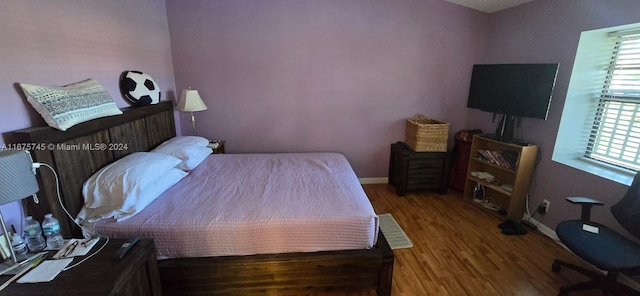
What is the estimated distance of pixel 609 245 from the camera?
65.0 inches

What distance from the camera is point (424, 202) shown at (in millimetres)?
3078

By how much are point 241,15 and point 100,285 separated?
270 cm

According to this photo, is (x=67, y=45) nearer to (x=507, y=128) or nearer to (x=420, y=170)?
(x=420, y=170)

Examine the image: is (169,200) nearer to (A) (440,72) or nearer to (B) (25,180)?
(B) (25,180)

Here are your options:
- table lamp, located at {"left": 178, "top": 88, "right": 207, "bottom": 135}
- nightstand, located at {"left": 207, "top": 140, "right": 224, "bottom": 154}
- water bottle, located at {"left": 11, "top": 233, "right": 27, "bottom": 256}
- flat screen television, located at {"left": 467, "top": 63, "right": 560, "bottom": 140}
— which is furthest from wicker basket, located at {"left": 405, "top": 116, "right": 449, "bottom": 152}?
water bottle, located at {"left": 11, "top": 233, "right": 27, "bottom": 256}

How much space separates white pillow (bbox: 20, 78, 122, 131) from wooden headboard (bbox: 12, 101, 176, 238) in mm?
48

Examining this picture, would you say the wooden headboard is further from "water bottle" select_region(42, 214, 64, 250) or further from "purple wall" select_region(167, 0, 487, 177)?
"purple wall" select_region(167, 0, 487, 177)

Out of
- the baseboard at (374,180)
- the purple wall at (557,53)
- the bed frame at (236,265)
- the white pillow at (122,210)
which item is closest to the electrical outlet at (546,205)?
the purple wall at (557,53)

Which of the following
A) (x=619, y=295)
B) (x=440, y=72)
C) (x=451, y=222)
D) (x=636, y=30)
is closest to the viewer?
(x=619, y=295)

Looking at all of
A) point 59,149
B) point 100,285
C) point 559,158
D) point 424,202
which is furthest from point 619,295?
point 59,149

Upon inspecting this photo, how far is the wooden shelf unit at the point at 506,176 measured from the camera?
8.25ft

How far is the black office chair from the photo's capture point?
1.53 m

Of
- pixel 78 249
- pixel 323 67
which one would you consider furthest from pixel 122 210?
pixel 323 67

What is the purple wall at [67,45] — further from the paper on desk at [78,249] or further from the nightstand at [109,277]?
the nightstand at [109,277]
